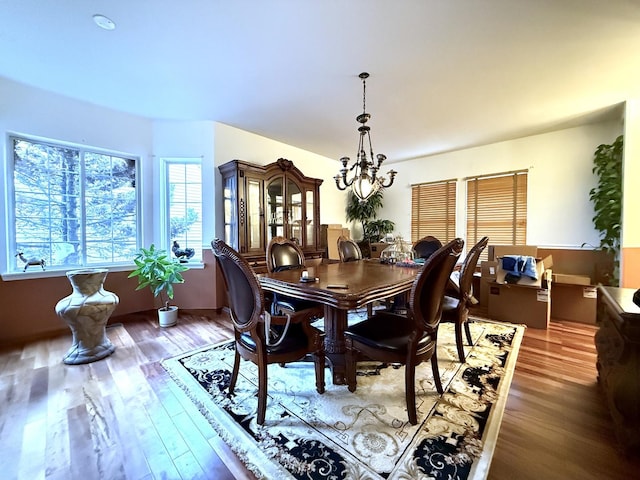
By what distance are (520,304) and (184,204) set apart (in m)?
4.74

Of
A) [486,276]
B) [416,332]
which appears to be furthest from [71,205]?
[486,276]

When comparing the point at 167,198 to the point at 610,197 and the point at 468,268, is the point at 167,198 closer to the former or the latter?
the point at 468,268

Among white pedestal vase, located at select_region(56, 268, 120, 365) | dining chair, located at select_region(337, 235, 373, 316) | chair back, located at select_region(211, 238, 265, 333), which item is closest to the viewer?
chair back, located at select_region(211, 238, 265, 333)

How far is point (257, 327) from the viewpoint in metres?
1.54

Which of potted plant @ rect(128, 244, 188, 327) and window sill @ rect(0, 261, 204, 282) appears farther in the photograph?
potted plant @ rect(128, 244, 188, 327)

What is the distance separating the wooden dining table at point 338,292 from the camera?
5.08 feet

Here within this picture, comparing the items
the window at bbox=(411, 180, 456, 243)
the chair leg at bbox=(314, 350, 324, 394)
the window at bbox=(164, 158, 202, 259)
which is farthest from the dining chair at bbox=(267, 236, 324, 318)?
the window at bbox=(411, 180, 456, 243)

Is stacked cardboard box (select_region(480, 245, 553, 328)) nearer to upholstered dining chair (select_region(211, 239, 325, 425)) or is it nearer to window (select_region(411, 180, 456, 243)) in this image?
window (select_region(411, 180, 456, 243))

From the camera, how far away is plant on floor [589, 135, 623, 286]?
3.20 meters

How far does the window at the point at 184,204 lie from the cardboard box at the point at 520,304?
419cm

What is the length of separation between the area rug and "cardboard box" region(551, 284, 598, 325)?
5.77ft

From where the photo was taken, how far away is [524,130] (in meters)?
3.87

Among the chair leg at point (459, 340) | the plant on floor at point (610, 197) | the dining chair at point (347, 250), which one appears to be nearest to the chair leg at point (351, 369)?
the chair leg at point (459, 340)

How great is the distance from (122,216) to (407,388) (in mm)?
3994
